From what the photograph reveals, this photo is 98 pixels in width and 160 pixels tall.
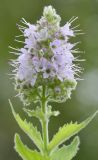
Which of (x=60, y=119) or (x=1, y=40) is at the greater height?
(x=1, y=40)

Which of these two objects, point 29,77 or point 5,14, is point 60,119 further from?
point 29,77

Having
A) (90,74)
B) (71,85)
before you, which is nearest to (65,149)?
(71,85)

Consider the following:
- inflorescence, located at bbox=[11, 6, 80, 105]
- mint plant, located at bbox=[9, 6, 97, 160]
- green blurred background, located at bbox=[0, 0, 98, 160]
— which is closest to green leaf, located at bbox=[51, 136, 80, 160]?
mint plant, located at bbox=[9, 6, 97, 160]

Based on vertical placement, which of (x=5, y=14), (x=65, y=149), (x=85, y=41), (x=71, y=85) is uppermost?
(x=5, y=14)

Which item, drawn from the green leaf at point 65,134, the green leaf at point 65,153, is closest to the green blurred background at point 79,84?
the green leaf at point 65,153

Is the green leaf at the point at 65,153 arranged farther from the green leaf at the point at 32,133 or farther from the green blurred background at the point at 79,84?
the green blurred background at the point at 79,84

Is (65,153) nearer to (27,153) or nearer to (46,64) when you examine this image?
(27,153)
